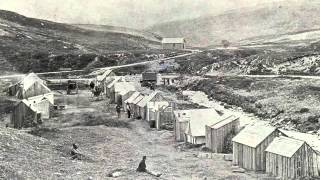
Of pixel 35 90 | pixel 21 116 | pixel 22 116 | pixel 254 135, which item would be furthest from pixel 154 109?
pixel 35 90

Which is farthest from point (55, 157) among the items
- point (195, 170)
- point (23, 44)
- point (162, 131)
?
point (23, 44)

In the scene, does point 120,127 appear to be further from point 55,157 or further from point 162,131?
point 55,157

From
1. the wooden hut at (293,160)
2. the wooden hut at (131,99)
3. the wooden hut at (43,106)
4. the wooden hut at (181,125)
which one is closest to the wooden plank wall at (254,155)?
the wooden hut at (293,160)

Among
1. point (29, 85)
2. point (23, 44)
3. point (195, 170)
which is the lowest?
point (195, 170)

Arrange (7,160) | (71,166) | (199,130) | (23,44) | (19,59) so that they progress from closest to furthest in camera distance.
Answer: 1. (7,160)
2. (71,166)
3. (199,130)
4. (19,59)
5. (23,44)

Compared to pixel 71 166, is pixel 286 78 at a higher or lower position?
higher

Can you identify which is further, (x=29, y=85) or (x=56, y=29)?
Result: (x=56, y=29)

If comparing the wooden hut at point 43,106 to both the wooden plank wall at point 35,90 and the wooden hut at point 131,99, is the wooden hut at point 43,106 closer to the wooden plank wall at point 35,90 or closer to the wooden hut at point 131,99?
the wooden hut at point 131,99

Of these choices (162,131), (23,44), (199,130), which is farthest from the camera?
(23,44)
